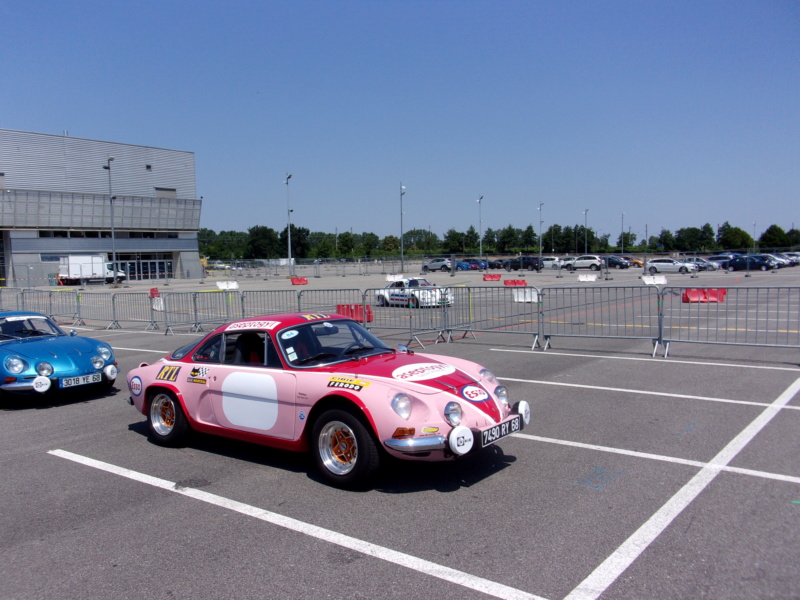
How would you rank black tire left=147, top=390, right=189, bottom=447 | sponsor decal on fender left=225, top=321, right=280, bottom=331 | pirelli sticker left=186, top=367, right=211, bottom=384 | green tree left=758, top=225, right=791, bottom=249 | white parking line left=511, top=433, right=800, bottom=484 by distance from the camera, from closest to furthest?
white parking line left=511, top=433, right=800, bottom=484 → sponsor decal on fender left=225, top=321, right=280, bottom=331 → pirelli sticker left=186, top=367, right=211, bottom=384 → black tire left=147, top=390, right=189, bottom=447 → green tree left=758, top=225, right=791, bottom=249

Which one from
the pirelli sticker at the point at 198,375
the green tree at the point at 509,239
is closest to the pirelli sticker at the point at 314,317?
the pirelli sticker at the point at 198,375

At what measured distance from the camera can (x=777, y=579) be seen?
11.9ft

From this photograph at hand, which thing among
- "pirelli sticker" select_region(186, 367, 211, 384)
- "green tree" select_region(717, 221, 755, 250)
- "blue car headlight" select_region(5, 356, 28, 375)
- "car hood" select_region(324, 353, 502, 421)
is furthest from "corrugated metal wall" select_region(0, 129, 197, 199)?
"green tree" select_region(717, 221, 755, 250)

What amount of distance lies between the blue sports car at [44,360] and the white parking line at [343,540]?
3.05 meters

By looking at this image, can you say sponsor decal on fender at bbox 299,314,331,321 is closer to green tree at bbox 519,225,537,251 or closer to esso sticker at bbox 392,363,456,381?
esso sticker at bbox 392,363,456,381

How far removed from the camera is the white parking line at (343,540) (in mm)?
3604

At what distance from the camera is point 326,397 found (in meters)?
5.30

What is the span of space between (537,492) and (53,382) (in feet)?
22.4

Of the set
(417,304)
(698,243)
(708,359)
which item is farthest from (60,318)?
(698,243)

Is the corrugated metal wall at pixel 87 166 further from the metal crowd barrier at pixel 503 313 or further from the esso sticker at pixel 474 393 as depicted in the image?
the esso sticker at pixel 474 393

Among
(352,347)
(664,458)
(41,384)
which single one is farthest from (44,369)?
(664,458)

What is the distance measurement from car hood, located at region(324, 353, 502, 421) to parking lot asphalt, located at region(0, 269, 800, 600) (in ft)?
2.41

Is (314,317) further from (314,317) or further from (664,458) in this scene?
(664,458)

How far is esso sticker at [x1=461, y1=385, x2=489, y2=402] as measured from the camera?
534 centimetres
